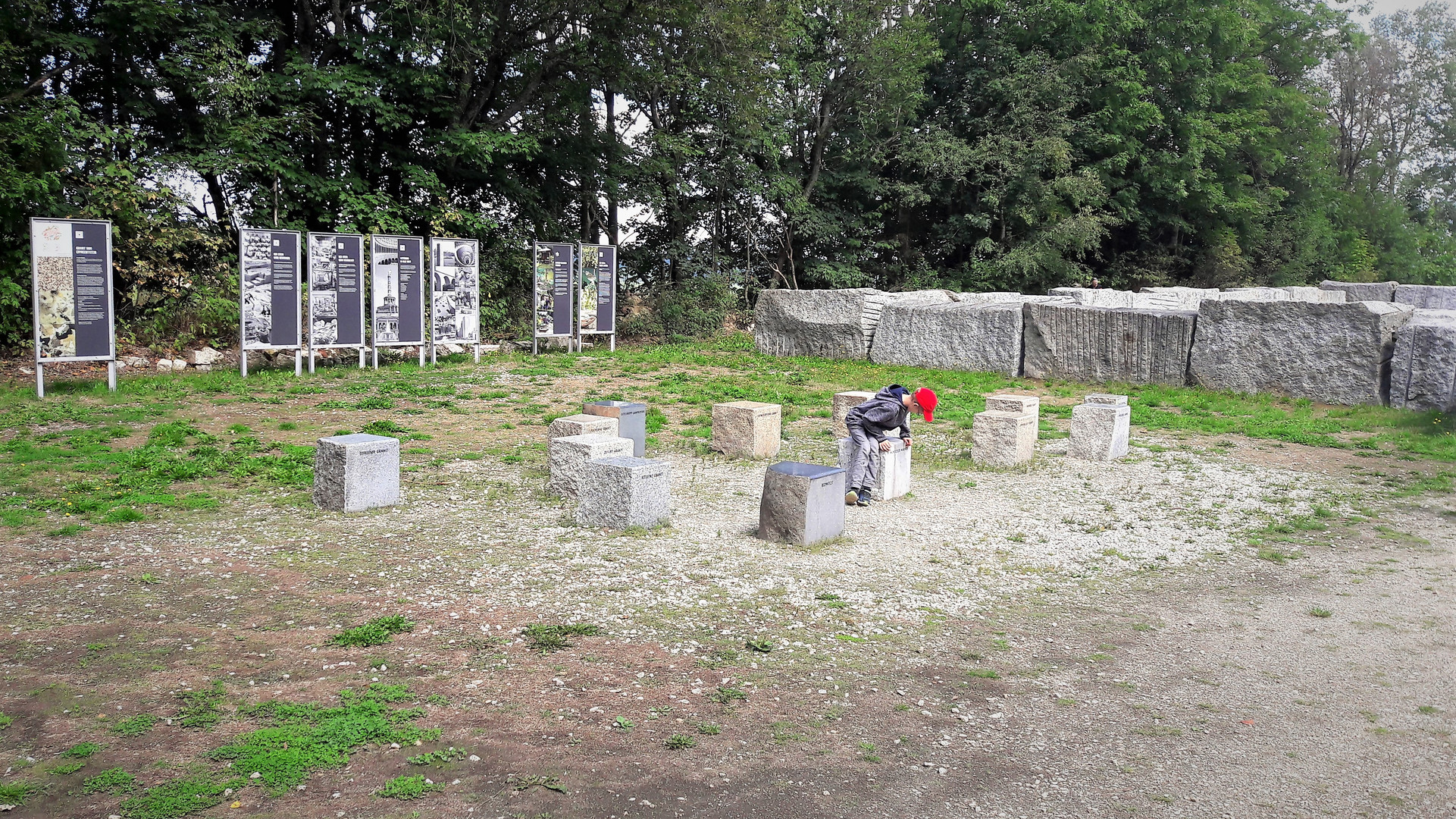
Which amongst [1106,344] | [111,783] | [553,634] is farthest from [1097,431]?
[111,783]

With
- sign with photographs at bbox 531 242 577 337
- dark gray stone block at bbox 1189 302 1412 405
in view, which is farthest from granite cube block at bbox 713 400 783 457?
sign with photographs at bbox 531 242 577 337

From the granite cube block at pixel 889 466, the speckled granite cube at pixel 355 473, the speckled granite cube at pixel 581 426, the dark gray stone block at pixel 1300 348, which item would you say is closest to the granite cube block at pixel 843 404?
the granite cube block at pixel 889 466

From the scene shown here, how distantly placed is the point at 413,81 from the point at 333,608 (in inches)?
618

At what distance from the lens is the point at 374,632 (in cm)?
527

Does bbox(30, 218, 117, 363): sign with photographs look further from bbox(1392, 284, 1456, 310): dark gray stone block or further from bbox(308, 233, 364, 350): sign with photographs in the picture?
bbox(1392, 284, 1456, 310): dark gray stone block

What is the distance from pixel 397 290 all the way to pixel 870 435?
1073 cm

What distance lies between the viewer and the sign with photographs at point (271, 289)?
14867mm

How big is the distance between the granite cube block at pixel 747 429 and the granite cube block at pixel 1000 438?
85.9 inches

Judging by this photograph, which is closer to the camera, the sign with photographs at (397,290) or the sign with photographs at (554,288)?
the sign with photographs at (397,290)

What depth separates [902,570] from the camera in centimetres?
→ 687

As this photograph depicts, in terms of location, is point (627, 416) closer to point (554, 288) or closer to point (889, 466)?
point (889, 466)

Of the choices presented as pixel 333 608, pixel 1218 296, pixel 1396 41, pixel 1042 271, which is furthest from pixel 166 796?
pixel 1396 41

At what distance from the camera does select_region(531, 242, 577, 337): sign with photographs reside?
64.0 feet

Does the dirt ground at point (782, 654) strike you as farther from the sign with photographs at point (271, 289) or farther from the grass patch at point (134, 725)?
the sign with photographs at point (271, 289)
